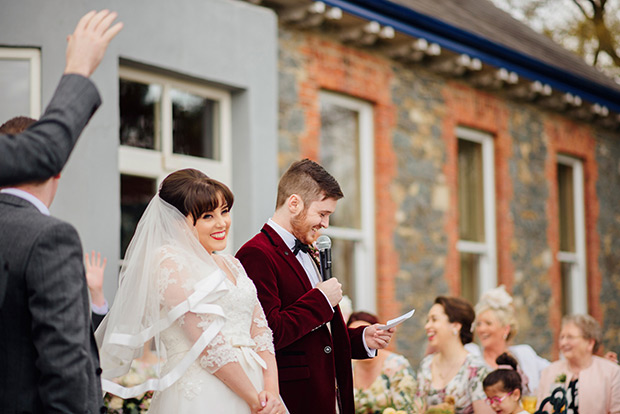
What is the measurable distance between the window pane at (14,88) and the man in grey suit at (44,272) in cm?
375

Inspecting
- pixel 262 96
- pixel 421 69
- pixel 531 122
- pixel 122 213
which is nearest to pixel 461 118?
pixel 421 69

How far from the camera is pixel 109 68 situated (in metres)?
6.61

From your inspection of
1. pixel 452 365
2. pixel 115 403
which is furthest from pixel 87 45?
pixel 452 365

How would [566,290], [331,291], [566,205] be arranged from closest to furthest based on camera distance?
[331,291]
[566,290]
[566,205]

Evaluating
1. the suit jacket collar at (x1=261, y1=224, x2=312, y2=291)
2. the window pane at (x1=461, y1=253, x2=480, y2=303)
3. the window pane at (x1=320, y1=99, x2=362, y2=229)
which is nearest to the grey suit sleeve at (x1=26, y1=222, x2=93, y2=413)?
the suit jacket collar at (x1=261, y1=224, x2=312, y2=291)

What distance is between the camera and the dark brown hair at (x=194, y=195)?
12.9 ft

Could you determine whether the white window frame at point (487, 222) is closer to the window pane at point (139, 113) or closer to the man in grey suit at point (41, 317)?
the window pane at point (139, 113)

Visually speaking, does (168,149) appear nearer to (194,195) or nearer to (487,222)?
(194,195)

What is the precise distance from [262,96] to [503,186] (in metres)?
4.47

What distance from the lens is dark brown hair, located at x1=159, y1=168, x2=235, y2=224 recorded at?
12.9ft

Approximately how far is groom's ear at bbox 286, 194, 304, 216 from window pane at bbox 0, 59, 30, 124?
295cm

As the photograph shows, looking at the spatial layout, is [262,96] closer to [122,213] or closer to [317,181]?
[122,213]

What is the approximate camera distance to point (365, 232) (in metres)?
9.16

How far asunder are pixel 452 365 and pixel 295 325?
7.85 ft
